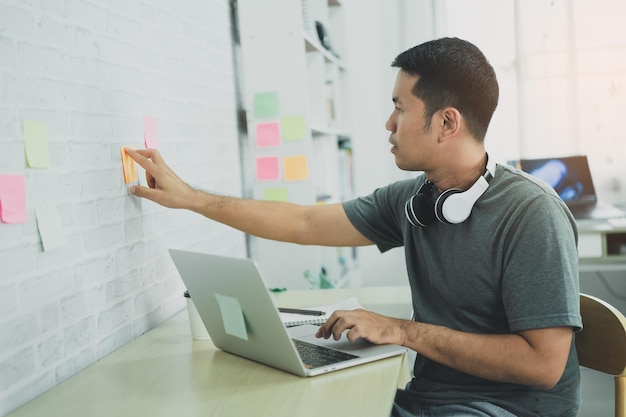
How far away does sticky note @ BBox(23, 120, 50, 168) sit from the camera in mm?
1227

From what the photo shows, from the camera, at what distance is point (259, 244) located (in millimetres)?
2674

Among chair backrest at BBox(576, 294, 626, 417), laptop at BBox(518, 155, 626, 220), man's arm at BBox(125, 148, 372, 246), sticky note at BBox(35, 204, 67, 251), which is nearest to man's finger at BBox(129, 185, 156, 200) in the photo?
man's arm at BBox(125, 148, 372, 246)

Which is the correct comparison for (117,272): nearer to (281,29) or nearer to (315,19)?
(281,29)

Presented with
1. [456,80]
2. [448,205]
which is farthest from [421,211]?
[456,80]

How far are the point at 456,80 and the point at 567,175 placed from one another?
196 centimetres

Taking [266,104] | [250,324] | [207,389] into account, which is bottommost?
[207,389]

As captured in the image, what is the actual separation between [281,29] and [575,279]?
5.44ft

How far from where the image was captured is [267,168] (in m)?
2.59

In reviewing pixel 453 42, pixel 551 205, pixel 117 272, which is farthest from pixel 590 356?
pixel 117 272

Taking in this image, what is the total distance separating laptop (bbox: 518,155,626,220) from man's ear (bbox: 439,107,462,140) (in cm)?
182

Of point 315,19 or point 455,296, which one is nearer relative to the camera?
point 455,296

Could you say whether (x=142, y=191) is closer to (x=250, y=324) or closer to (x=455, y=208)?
(x=250, y=324)

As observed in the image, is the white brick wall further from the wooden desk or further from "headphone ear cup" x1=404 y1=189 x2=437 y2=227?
"headphone ear cup" x1=404 y1=189 x2=437 y2=227

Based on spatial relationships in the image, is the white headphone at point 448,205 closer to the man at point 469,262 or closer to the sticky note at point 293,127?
the man at point 469,262
